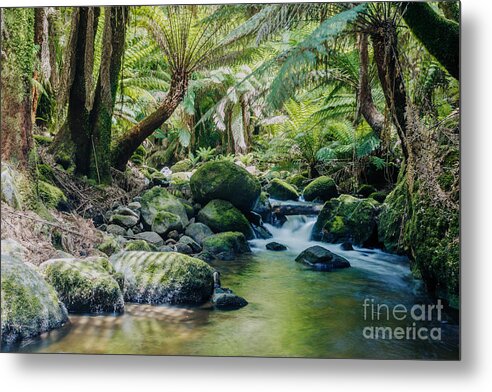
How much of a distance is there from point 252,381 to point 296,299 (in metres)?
0.49

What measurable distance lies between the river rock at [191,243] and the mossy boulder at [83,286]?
0.43 m

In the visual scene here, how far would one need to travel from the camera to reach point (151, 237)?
293 cm

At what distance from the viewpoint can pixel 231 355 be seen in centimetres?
267

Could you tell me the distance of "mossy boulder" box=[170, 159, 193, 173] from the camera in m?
2.88

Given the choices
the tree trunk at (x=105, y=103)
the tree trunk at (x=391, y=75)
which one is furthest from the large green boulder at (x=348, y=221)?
the tree trunk at (x=105, y=103)

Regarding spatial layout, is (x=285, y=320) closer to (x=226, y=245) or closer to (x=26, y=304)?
(x=226, y=245)

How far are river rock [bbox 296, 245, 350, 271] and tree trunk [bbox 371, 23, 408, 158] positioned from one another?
0.68 metres

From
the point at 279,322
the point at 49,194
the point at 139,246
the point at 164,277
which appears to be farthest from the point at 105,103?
the point at 279,322

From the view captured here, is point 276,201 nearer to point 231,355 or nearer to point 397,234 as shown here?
point 397,234

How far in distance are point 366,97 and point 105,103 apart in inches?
60.3

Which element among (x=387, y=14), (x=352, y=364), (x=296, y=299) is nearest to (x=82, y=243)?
(x=296, y=299)

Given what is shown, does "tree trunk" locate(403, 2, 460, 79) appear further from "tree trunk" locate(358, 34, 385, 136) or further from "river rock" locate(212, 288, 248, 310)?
"river rock" locate(212, 288, 248, 310)

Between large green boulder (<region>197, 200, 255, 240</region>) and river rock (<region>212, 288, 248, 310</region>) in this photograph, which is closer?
river rock (<region>212, 288, 248, 310</region>)

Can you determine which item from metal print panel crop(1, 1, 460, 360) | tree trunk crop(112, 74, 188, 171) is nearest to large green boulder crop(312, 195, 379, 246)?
metal print panel crop(1, 1, 460, 360)
